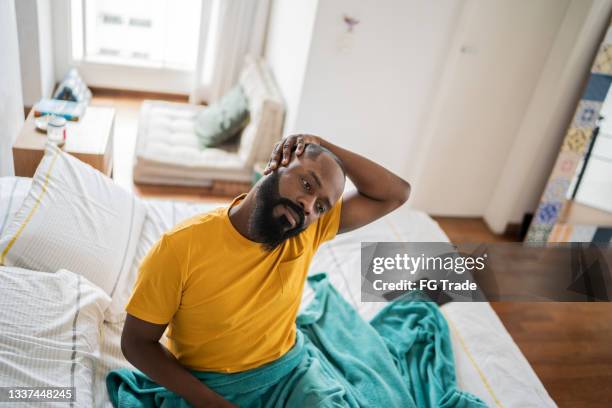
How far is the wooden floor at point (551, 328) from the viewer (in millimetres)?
1577

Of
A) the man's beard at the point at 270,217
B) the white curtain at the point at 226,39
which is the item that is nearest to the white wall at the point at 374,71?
the white curtain at the point at 226,39

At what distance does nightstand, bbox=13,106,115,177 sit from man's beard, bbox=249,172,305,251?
139cm

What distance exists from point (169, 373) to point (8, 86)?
5.90 feet

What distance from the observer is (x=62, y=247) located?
1647mm

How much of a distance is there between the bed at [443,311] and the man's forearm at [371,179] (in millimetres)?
551

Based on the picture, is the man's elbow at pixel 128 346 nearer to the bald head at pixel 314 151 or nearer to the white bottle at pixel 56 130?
the bald head at pixel 314 151

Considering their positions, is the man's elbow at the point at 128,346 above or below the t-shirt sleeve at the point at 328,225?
below

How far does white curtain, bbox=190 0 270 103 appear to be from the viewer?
13.2 feet

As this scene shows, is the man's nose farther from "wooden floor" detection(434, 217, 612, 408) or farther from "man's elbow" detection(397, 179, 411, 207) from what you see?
"wooden floor" detection(434, 217, 612, 408)

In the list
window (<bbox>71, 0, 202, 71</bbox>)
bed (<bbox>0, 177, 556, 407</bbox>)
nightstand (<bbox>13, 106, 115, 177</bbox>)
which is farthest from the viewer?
window (<bbox>71, 0, 202, 71</bbox>)

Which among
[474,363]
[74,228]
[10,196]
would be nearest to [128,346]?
[74,228]

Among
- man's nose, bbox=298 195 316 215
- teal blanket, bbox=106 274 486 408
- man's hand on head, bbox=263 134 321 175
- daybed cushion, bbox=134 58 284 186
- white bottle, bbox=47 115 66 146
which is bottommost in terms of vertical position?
daybed cushion, bbox=134 58 284 186

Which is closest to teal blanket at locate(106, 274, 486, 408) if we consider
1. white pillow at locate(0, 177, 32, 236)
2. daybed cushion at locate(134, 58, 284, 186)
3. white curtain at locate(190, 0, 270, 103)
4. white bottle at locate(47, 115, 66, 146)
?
white pillow at locate(0, 177, 32, 236)

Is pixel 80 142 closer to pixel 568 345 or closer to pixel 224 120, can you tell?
pixel 224 120
